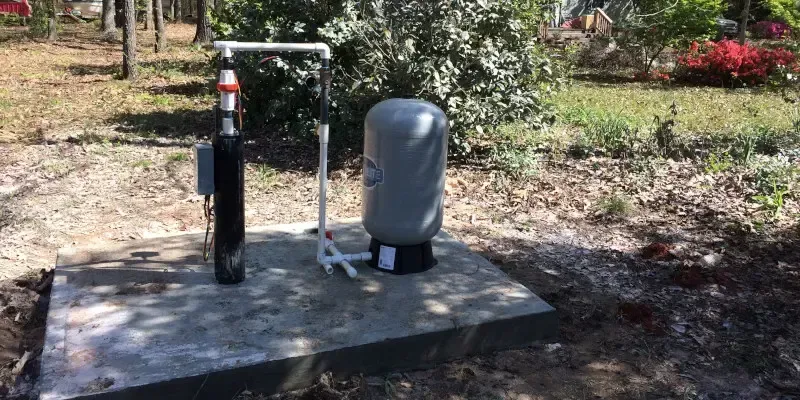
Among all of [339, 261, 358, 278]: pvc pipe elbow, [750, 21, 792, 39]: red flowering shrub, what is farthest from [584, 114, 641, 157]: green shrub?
[750, 21, 792, 39]: red flowering shrub

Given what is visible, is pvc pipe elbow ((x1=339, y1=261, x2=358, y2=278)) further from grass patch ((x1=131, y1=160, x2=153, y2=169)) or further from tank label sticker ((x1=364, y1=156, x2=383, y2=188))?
grass patch ((x1=131, y1=160, x2=153, y2=169))

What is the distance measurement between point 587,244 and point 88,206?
14.7 feet

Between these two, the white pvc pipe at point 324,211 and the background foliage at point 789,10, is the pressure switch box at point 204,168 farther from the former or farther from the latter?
the background foliage at point 789,10

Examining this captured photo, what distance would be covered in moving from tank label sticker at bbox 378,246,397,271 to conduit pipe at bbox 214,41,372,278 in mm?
83

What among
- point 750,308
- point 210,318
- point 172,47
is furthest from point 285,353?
point 172,47

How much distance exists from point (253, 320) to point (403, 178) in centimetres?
124

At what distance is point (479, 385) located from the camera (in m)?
3.60

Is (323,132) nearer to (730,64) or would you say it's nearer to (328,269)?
(328,269)

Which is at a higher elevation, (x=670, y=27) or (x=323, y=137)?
(x=670, y=27)

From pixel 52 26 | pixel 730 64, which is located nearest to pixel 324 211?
pixel 730 64

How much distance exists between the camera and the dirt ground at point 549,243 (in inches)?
147

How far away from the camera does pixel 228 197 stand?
3953mm

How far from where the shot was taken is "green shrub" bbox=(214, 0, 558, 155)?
7430 mm

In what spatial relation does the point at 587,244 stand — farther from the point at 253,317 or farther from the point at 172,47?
the point at 172,47
